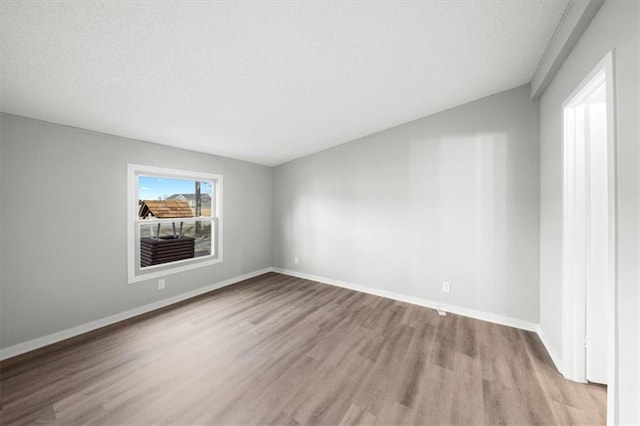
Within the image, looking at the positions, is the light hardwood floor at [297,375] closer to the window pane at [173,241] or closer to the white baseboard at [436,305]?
the white baseboard at [436,305]

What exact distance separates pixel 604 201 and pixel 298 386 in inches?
102

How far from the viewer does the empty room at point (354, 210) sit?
136cm

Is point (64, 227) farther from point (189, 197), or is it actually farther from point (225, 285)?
point (225, 285)

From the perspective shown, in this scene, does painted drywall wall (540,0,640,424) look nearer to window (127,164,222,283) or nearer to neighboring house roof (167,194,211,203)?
window (127,164,222,283)

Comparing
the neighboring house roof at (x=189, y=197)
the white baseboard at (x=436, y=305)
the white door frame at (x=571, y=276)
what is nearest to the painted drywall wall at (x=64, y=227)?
the neighboring house roof at (x=189, y=197)

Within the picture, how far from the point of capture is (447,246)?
2.95 metres

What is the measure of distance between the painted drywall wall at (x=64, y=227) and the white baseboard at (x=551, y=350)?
13.7 feet

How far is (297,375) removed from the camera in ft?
5.90

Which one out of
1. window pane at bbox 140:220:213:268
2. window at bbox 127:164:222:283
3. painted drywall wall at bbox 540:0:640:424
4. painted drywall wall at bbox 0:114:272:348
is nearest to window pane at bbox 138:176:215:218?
window at bbox 127:164:222:283

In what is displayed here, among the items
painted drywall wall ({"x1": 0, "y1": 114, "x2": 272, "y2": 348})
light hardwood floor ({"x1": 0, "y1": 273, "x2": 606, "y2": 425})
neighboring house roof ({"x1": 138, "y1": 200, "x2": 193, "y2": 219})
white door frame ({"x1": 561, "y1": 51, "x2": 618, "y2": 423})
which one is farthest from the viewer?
neighboring house roof ({"x1": 138, "y1": 200, "x2": 193, "y2": 219})

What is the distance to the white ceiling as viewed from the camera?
129cm

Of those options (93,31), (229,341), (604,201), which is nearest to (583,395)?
(604,201)

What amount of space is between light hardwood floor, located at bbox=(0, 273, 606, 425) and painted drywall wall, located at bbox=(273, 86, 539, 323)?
1.91 feet

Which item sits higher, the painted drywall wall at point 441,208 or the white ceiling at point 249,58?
the white ceiling at point 249,58
